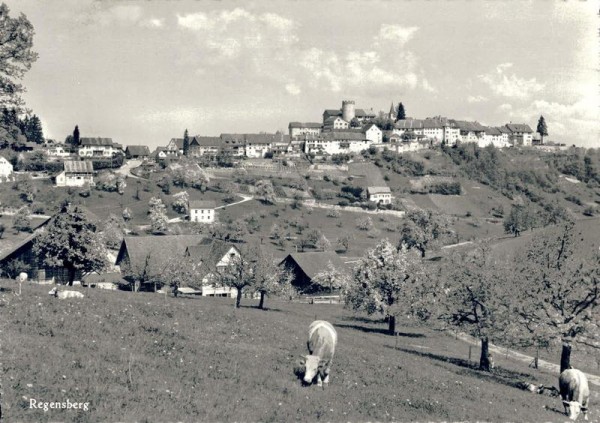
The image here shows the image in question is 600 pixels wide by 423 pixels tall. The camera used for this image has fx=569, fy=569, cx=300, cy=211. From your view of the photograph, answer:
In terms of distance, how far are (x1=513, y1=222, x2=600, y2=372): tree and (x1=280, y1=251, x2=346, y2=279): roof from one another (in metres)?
55.5

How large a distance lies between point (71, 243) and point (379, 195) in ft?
496

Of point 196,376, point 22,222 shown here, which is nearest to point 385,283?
point 196,376

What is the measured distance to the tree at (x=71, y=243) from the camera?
169 ft

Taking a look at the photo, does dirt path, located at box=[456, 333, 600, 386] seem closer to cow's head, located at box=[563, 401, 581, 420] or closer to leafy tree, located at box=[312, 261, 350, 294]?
cow's head, located at box=[563, 401, 581, 420]

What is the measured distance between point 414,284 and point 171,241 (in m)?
53.2

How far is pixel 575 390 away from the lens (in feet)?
83.4

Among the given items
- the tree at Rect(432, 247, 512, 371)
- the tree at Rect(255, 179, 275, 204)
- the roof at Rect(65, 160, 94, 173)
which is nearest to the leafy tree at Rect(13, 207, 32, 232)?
the roof at Rect(65, 160, 94, 173)

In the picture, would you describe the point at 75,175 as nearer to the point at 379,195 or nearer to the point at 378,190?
the point at 379,195

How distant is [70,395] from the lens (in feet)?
54.1

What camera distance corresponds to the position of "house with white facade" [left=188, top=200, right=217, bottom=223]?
15175 cm

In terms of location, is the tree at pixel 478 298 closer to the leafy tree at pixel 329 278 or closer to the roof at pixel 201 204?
the leafy tree at pixel 329 278

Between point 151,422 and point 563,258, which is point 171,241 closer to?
point 563,258

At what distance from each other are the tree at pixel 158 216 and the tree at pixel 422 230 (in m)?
58.7

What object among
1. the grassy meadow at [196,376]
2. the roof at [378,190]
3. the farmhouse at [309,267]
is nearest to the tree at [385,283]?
the grassy meadow at [196,376]
